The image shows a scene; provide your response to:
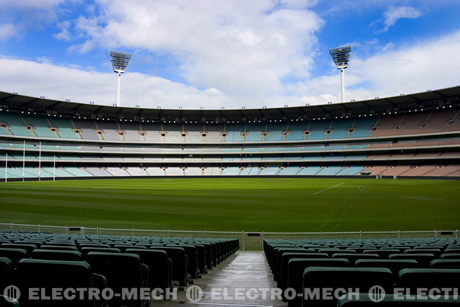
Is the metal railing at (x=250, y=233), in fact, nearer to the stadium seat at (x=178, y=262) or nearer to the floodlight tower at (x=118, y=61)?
the stadium seat at (x=178, y=262)

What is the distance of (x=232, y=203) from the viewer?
27781 mm

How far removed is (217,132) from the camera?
9994cm

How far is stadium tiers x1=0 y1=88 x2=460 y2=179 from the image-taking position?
233ft

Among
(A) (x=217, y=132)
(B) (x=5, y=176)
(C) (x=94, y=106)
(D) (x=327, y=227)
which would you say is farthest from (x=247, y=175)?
(D) (x=327, y=227)

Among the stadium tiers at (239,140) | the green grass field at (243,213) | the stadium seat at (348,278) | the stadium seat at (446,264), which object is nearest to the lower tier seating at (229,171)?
the stadium tiers at (239,140)

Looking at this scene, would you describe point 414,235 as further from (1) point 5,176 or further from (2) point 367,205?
(1) point 5,176

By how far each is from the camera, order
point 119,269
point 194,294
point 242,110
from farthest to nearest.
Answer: point 242,110 < point 194,294 < point 119,269

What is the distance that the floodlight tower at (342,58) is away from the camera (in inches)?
3524

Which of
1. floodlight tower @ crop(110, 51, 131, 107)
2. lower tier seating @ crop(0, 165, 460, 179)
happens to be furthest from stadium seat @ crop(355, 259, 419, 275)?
floodlight tower @ crop(110, 51, 131, 107)

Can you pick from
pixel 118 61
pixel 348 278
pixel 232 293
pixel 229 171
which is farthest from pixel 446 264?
pixel 118 61

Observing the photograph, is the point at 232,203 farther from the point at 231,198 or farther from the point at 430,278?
the point at 430,278

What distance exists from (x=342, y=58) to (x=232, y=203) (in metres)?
76.2

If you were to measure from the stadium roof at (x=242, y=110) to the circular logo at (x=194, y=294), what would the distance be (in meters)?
76.1

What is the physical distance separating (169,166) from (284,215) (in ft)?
240
